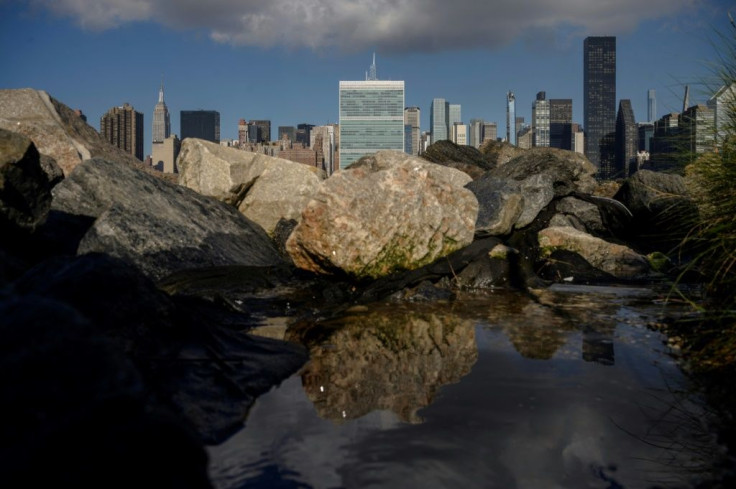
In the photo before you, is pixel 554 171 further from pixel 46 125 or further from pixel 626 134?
pixel 626 134

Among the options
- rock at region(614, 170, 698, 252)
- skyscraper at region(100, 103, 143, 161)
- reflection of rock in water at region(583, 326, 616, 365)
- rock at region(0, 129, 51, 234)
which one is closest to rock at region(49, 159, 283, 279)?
rock at region(0, 129, 51, 234)

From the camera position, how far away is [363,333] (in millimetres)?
5363

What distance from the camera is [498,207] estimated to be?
9383 millimetres

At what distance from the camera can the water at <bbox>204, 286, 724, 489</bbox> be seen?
8.27 feet

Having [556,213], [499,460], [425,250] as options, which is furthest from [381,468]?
[556,213]

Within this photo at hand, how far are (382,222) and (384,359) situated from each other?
3.36 meters

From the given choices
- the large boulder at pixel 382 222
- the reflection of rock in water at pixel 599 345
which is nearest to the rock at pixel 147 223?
the large boulder at pixel 382 222

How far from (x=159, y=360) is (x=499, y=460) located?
6.54 ft

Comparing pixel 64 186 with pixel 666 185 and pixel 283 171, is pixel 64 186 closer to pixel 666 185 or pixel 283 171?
pixel 283 171

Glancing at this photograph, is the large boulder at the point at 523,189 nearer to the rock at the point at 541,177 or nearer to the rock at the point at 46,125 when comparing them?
the rock at the point at 541,177

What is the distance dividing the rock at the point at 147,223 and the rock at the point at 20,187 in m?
1.31

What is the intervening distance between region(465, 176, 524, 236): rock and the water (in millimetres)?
3803

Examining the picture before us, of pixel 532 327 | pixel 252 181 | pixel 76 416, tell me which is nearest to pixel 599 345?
pixel 532 327

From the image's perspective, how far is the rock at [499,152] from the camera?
79.2 ft
